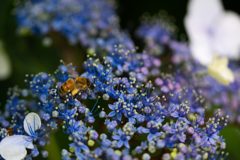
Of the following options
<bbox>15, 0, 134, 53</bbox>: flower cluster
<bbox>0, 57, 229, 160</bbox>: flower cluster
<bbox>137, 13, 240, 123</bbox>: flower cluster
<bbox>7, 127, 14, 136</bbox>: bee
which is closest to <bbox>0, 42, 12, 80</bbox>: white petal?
<bbox>15, 0, 134, 53</bbox>: flower cluster

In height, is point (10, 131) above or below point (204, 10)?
below

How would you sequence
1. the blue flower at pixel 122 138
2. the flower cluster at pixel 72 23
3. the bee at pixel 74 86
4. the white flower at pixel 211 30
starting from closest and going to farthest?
the blue flower at pixel 122 138, the bee at pixel 74 86, the flower cluster at pixel 72 23, the white flower at pixel 211 30

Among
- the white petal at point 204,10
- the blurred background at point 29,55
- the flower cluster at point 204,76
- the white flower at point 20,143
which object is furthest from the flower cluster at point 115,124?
the white petal at point 204,10

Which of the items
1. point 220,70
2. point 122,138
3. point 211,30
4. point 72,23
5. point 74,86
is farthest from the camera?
point 211,30

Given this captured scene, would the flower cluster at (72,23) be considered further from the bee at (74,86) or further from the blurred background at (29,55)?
the bee at (74,86)

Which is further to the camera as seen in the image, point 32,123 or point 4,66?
point 4,66

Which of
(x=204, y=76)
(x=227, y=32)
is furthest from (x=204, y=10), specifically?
(x=204, y=76)

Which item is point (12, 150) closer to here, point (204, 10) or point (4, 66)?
point (4, 66)

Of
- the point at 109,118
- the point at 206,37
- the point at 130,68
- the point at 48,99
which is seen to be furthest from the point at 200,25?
the point at 48,99
